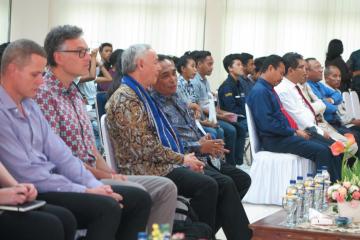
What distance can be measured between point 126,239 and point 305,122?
3.84 metres

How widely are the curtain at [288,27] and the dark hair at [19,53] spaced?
9211mm

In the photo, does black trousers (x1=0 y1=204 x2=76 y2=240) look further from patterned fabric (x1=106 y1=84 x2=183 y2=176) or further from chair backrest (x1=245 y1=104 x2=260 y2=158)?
chair backrest (x1=245 y1=104 x2=260 y2=158)

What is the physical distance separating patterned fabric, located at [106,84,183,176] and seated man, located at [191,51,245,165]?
4.08 meters

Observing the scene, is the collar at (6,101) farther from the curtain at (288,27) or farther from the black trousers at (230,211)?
the curtain at (288,27)

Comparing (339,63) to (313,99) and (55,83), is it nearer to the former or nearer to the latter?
(313,99)

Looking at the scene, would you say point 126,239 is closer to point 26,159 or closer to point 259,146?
point 26,159

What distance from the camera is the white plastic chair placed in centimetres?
670

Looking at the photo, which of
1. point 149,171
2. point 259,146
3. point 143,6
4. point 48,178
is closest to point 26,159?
point 48,178

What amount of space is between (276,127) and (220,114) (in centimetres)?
224

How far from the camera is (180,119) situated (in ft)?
15.8

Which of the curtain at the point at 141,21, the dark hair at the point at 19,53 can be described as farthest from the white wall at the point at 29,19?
the dark hair at the point at 19,53

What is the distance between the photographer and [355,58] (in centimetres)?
1018

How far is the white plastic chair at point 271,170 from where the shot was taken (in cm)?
670

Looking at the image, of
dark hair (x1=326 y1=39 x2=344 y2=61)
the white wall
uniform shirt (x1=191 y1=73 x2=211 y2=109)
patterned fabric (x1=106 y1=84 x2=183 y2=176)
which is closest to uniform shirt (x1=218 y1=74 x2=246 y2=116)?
uniform shirt (x1=191 y1=73 x2=211 y2=109)
